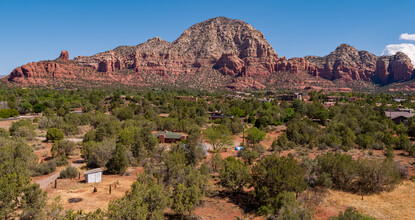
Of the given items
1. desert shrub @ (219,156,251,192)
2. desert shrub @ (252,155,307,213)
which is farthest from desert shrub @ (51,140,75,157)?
desert shrub @ (252,155,307,213)

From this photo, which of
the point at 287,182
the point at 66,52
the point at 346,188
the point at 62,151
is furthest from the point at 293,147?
the point at 66,52

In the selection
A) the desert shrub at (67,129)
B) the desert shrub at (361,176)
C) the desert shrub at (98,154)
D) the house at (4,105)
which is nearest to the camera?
the desert shrub at (361,176)

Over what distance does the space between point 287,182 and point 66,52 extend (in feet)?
628

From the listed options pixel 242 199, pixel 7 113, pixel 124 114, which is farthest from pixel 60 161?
pixel 7 113

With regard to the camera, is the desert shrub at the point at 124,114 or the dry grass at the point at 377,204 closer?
Answer: the dry grass at the point at 377,204

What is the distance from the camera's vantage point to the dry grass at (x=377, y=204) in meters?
18.6

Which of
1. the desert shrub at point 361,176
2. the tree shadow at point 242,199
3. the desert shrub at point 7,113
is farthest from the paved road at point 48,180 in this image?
the desert shrub at point 7,113

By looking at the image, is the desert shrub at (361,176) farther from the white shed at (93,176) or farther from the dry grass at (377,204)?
the white shed at (93,176)

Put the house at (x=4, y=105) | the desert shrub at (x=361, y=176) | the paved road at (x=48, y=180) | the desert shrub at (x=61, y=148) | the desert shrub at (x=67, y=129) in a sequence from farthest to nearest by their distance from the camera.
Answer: the house at (x=4, y=105), the desert shrub at (x=67, y=129), the desert shrub at (x=61, y=148), the paved road at (x=48, y=180), the desert shrub at (x=361, y=176)

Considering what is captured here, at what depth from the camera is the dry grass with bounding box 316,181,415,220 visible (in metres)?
18.6

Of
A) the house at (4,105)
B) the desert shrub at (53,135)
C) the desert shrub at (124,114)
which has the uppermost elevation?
the house at (4,105)

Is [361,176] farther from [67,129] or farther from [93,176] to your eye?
[67,129]

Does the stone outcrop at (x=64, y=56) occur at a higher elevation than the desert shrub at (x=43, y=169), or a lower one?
higher

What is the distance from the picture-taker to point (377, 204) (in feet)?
66.5
